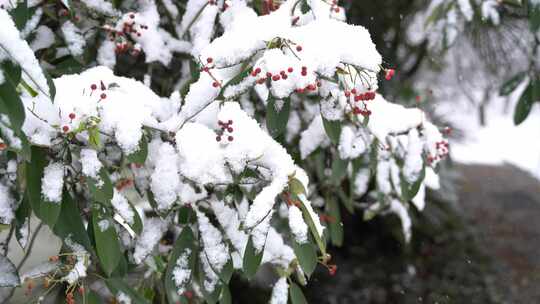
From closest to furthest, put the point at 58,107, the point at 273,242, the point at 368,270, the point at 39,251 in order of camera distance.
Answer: the point at 58,107
the point at 273,242
the point at 39,251
the point at 368,270

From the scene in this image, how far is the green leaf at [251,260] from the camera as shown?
136cm

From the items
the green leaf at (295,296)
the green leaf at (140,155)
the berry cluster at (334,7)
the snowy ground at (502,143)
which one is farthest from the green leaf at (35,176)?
the snowy ground at (502,143)

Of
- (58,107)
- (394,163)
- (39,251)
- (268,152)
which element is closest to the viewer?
(58,107)

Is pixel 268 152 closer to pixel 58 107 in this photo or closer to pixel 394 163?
pixel 58 107

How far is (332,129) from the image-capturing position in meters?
1.55

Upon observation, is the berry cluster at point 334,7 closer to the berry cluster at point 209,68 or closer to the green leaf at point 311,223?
the berry cluster at point 209,68

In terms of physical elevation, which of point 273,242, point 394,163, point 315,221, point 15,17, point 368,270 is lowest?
point 368,270

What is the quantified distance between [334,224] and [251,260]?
93 centimetres

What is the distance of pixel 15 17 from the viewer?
4.92ft

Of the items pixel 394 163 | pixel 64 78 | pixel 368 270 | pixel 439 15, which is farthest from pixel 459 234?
pixel 64 78

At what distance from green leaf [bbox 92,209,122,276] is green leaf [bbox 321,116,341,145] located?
64cm


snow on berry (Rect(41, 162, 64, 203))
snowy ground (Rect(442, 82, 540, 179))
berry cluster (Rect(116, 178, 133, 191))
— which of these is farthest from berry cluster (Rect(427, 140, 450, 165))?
snowy ground (Rect(442, 82, 540, 179))

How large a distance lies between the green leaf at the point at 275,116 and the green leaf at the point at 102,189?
0.42m

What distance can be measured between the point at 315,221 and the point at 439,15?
1730 mm
